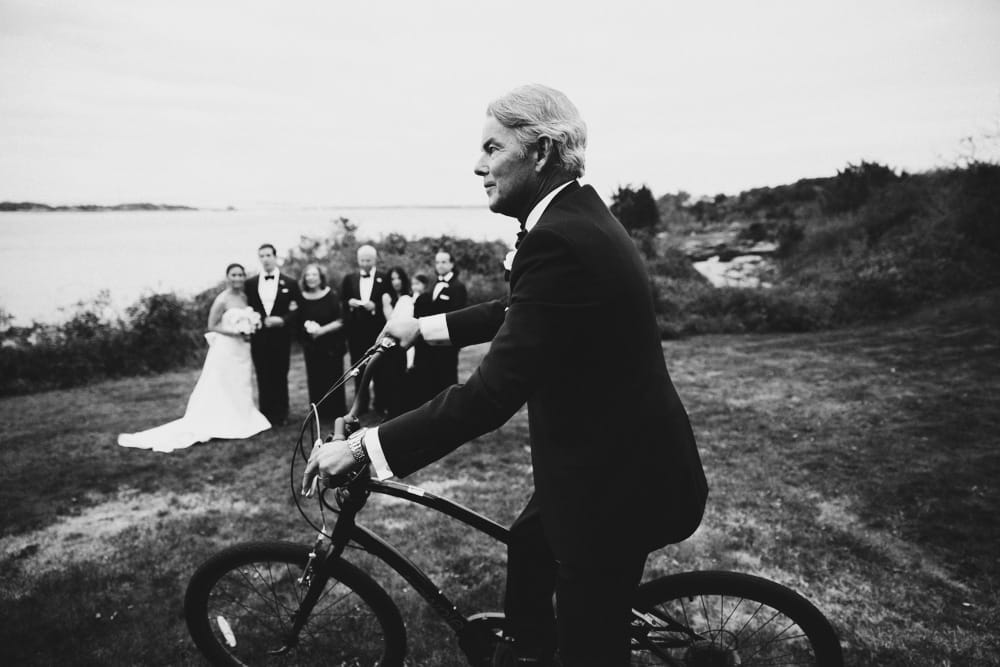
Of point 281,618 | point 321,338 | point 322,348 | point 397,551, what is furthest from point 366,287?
point 397,551

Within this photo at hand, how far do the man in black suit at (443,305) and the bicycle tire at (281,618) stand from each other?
427cm

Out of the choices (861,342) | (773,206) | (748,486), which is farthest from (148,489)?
(773,206)

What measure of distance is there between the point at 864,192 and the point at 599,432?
32.6 meters

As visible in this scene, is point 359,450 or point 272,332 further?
point 272,332

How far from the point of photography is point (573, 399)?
1.62 metres

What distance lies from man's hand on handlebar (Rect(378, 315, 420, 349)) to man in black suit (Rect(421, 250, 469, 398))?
5.71m

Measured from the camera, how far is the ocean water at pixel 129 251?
45.6ft

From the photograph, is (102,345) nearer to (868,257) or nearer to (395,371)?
(395,371)

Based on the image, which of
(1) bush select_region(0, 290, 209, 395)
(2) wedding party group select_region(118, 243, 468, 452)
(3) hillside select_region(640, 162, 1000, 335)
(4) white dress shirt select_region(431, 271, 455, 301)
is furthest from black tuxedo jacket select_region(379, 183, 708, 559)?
(1) bush select_region(0, 290, 209, 395)

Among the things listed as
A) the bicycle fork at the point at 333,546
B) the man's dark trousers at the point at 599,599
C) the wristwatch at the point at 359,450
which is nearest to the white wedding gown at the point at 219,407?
the bicycle fork at the point at 333,546

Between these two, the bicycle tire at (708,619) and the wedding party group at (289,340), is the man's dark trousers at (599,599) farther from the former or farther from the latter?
the wedding party group at (289,340)

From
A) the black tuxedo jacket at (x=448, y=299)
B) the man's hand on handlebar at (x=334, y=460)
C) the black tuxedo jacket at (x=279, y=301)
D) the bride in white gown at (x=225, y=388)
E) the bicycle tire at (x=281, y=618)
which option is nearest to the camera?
the man's hand on handlebar at (x=334, y=460)

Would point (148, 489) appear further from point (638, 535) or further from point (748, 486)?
point (748, 486)

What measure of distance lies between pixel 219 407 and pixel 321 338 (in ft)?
5.75
